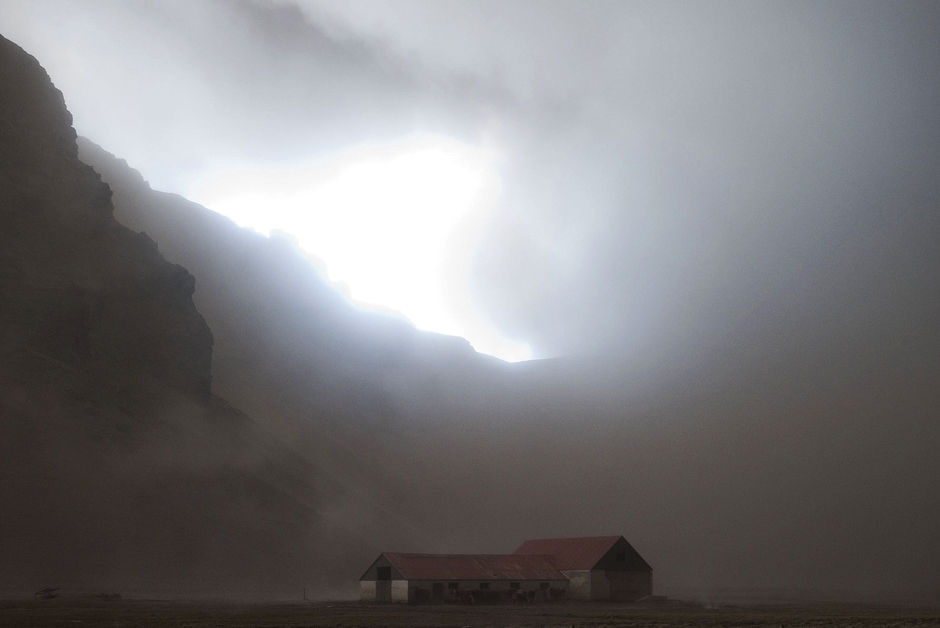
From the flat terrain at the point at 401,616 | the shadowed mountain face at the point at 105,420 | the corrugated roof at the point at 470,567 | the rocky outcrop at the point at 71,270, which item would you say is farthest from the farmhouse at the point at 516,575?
the rocky outcrop at the point at 71,270

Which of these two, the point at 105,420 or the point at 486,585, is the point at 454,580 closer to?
the point at 486,585

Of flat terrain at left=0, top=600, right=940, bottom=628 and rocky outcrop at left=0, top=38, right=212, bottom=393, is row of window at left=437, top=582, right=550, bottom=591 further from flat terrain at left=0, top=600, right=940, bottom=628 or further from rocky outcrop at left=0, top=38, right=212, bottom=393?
rocky outcrop at left=0, top=38, right=212, bottom=393

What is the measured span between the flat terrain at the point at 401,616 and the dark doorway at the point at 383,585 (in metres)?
7.83

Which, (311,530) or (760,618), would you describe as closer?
(760,618)

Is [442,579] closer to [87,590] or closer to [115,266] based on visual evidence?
[87,590]

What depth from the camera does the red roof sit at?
3223 inches

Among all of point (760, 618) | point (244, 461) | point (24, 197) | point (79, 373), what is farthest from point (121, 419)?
point (760, 618)

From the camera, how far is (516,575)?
79.1 m

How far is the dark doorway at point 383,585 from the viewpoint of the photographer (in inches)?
2968

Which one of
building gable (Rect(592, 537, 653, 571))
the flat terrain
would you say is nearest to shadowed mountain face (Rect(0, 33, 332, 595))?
the flat terrain

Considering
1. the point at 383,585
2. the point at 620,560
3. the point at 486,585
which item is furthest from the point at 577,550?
the point at 383,585

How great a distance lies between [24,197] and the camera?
13388 centimetres

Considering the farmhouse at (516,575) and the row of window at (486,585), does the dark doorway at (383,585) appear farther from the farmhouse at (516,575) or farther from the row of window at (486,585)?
the row of window at (486,585)

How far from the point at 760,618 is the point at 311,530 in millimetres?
88479
